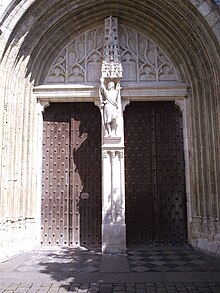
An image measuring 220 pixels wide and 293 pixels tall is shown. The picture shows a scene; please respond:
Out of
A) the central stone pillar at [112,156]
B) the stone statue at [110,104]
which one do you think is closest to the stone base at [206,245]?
the central stone pillar at [112,156]

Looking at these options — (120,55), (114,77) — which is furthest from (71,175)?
(120,55)

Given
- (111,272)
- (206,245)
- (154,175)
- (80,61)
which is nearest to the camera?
(111,272)

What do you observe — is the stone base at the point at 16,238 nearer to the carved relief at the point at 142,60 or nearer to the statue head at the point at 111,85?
the statue head at the point at 111,85

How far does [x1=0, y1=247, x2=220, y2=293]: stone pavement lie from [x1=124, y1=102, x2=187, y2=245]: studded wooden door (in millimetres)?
889

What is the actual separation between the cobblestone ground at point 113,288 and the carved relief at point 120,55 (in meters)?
5.45

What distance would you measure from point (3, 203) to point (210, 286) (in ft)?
14.1

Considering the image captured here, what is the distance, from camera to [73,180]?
319 inches

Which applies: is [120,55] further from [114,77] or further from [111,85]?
[111,85]

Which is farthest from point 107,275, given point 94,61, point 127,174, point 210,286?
point 94,61

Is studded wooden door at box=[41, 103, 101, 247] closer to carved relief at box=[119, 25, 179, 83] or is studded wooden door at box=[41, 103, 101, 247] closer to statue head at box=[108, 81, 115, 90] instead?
statue head at box=[108, 81, 115, 90]

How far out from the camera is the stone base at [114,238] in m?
7.08

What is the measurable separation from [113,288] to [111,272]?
85 cm

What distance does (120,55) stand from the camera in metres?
8.46

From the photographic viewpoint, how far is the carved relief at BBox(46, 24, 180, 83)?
845 cm
